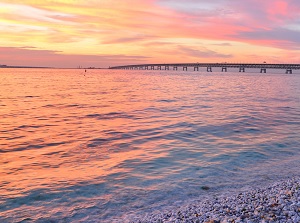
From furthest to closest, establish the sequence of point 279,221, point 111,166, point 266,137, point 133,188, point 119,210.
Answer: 1. point 266,137
2. point 111,166
3. point 133,188
4. point 119,210
5. point 279,221

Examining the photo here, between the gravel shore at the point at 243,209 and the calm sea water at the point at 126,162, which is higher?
the gravel shore at the point at 243,209

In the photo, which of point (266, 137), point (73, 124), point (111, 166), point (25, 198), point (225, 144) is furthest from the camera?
point (73, 124)

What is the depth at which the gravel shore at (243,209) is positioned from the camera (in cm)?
596

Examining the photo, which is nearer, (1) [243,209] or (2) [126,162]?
(1) [243,209]

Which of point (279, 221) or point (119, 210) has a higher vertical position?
point (279, 221)

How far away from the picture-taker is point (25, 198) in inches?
313

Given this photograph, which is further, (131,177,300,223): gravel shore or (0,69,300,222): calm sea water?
(0,69,300,222): calm sea water

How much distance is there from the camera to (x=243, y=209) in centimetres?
646

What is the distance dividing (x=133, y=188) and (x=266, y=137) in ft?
32.6

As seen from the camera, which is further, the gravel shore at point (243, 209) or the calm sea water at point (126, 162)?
the calm sea water at point (126, 162)

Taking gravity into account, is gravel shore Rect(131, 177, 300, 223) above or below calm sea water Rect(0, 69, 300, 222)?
above

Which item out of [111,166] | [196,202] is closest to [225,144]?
[111,166]

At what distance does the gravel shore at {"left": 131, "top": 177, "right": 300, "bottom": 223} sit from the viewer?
5965 mm

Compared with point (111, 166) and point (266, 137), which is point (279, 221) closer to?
point (111, 166)
